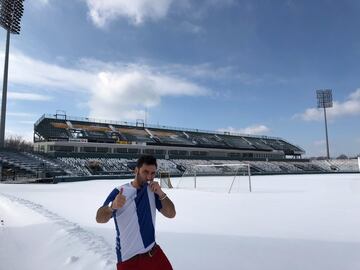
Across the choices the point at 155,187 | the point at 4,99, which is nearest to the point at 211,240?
the point at 155,187

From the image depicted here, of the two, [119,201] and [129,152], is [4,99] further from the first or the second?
[119,201]

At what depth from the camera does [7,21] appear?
44000 mm

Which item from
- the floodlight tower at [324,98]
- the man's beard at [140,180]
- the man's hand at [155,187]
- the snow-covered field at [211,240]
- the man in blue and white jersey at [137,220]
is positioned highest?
the floodlight tower at [324,98]

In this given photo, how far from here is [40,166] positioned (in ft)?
128

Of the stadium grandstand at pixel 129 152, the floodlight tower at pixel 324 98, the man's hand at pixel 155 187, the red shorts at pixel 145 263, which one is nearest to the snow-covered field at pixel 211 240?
the red shorts at pixel 145 263

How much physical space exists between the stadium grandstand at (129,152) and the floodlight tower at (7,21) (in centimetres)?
506

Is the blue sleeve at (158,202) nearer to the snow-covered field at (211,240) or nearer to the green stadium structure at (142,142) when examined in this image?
the snow-covered field at (211,240)

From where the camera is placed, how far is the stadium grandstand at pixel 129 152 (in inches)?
1623

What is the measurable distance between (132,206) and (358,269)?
411 centimetres

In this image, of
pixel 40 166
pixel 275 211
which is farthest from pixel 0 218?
pixel 40 166

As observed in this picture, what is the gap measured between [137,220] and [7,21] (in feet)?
161

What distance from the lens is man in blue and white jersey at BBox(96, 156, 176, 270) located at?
10.1 ft

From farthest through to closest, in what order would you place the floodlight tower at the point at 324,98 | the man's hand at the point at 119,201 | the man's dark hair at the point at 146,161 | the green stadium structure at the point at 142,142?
the floodlight tower at the point at 324,98, the green stadium structure at the point at 142,142, the man's dark hair at the point at 146,161, the man's hand at the point at 119,201

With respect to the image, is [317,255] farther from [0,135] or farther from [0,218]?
[0,135]
